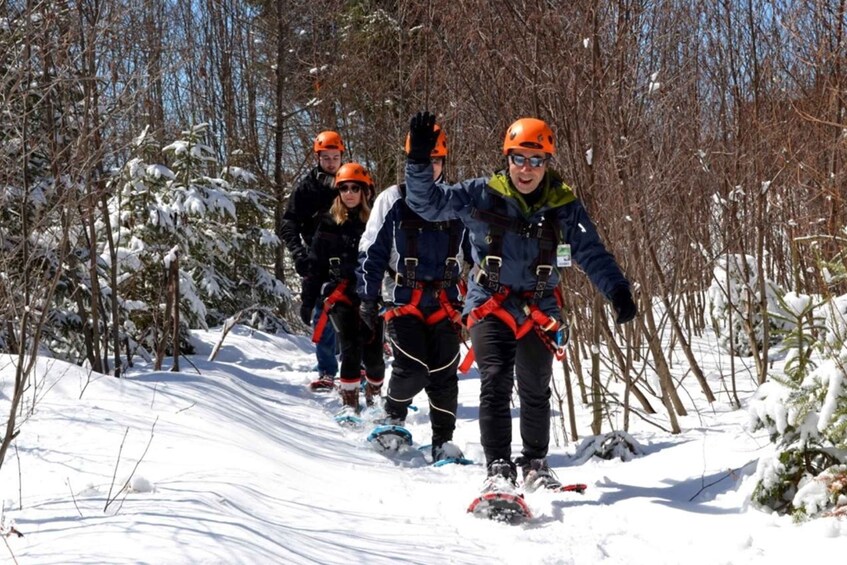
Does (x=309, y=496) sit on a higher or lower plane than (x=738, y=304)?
lower

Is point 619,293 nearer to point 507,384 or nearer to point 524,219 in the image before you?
point 524,219

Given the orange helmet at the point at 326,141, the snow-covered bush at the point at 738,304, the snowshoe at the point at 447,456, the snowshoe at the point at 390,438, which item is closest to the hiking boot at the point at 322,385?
the orange helmet at the point at 326,141

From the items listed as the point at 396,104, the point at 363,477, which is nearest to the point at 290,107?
the point at 396,104

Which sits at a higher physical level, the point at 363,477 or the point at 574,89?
the point at 574,89

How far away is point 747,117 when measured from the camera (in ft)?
19.0

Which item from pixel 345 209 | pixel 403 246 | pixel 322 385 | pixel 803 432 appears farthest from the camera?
pixel 322 385

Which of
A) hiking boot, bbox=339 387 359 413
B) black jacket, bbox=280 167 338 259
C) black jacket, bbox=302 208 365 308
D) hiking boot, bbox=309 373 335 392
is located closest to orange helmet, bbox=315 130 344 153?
black jacket, bbox=280 167 338 259

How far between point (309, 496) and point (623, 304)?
67.3 inches

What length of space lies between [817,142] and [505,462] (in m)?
3.79

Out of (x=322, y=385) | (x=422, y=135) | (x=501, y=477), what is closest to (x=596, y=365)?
(x=501, y=477)

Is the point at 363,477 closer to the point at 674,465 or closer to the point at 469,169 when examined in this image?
the point at 674,465

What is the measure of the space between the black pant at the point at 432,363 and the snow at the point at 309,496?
0.33m

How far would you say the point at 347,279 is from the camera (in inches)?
276

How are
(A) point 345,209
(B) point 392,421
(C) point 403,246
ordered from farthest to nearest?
1. (A) point 345,209
2. (B) point 392,421
3. (C) point 403,246
